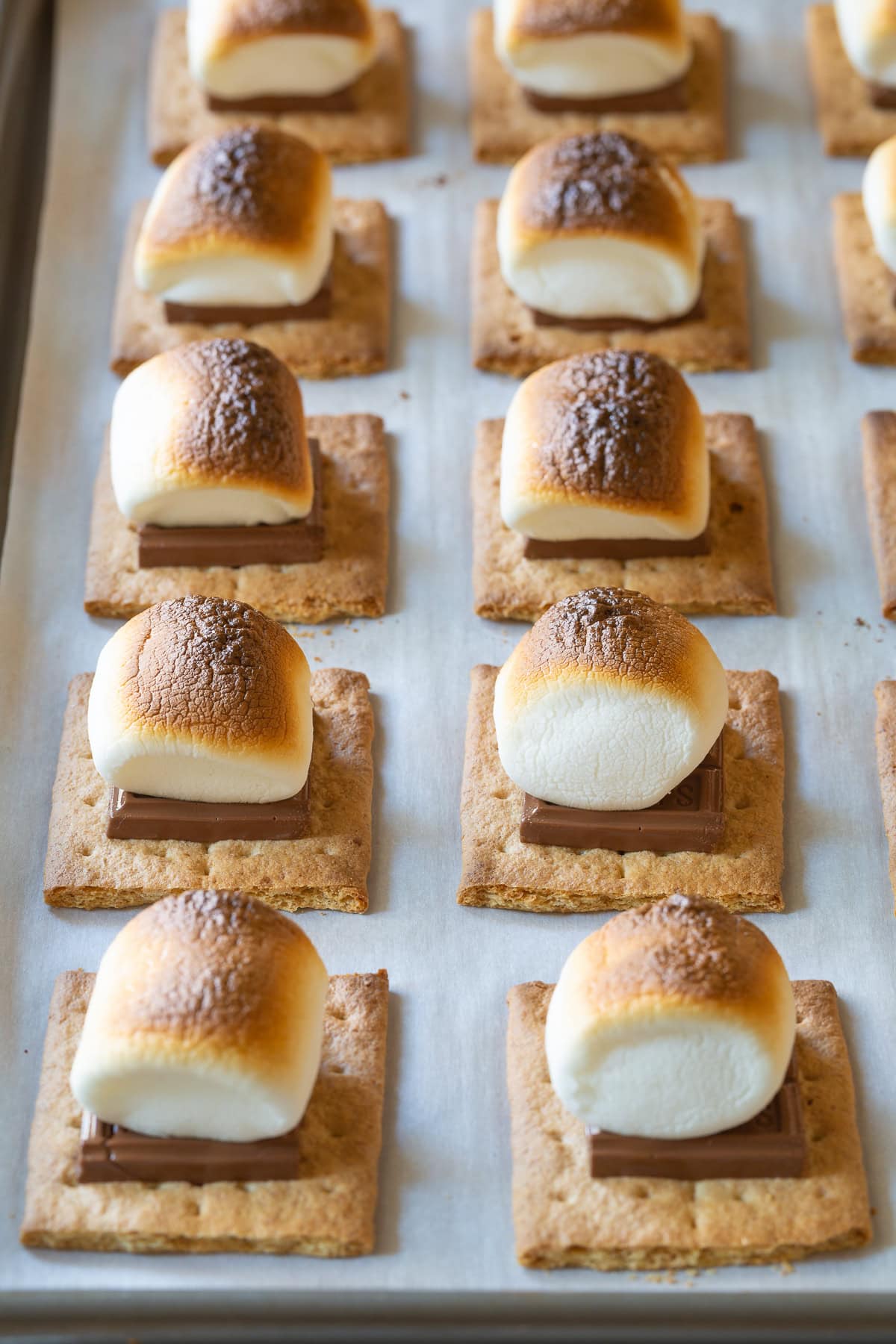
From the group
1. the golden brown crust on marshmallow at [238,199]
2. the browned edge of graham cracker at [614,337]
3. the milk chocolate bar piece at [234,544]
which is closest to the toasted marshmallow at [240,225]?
the golden brown crust on marshmallow at [238,199]

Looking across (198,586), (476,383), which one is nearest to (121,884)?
(198,586)

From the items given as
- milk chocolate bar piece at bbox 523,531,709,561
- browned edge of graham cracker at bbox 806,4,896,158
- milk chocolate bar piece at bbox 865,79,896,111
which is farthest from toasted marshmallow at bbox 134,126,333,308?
milk chocolate bar piece at bbox 865,79,896,111

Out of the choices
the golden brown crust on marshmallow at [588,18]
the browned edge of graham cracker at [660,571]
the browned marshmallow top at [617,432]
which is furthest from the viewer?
the golden brown crust on marshmallow at [588,18]

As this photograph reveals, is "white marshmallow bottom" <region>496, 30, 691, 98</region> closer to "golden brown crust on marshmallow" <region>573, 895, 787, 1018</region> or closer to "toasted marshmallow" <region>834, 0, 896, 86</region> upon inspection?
"toasted marshmallow" <region>834, 0, 896, 86</region>

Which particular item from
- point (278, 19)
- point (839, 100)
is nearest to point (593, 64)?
point (839, 100)

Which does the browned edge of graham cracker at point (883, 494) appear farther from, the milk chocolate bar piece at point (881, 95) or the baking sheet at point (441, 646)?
the milk chocolate bar piece at point (881, 95)

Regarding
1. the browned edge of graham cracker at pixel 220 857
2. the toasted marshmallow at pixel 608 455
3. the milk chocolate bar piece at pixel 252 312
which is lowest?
the browned edge of graham cracker at pixel 220 857
